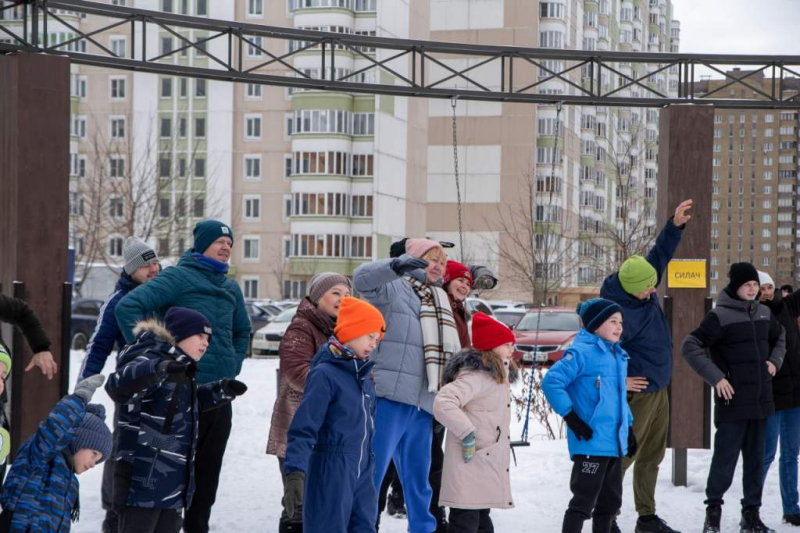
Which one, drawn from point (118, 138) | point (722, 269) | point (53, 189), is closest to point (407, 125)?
point (118, 138)

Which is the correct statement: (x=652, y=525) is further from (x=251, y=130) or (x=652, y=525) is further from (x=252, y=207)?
(x=251, y=130)

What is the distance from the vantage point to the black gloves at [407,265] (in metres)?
5.75

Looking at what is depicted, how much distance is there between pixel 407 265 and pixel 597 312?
3.97ft

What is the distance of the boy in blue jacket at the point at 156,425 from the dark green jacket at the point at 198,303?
0.83m

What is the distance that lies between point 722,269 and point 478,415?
17834 cm

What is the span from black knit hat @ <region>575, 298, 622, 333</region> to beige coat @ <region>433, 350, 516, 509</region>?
701 millimetres

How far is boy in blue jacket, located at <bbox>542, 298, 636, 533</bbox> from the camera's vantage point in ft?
19.5

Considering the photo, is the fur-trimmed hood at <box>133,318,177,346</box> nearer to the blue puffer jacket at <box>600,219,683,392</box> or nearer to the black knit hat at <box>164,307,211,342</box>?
the black knit hat at <box>164,307,211,342</box>

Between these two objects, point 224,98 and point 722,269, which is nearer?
point 224,98

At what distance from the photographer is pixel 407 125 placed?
59938 millimetres

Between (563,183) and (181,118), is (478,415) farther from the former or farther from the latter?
(563,183)

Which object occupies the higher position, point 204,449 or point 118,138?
point 118,138

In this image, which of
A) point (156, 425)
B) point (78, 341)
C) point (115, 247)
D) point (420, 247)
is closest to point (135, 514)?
point (156, 425)

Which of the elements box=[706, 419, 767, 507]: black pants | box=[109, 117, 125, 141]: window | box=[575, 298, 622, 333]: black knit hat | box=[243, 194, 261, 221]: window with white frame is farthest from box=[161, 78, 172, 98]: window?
box=[575, 298, 622, 333]: black knit hat
